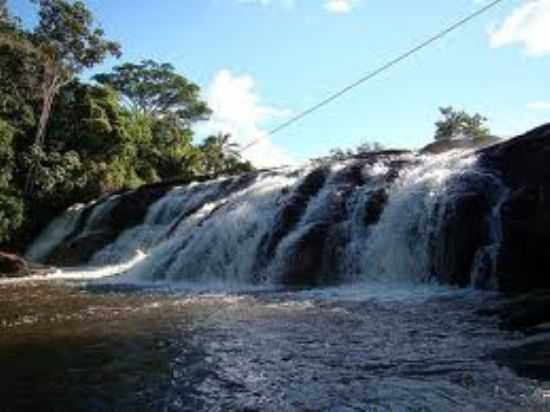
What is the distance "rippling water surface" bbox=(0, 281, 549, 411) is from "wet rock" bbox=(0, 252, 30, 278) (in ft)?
28.7

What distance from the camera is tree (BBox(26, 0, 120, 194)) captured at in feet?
124

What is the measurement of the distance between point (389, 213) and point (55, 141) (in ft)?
85.2

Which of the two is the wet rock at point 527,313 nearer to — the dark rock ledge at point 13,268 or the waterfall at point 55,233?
the dark rock ledge at point 13,268

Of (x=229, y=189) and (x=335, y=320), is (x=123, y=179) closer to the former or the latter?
(x=229, y=189)

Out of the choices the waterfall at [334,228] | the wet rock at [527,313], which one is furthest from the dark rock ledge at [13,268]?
the wet rock at [527,313]

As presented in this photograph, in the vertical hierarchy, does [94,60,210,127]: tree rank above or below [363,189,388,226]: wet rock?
above

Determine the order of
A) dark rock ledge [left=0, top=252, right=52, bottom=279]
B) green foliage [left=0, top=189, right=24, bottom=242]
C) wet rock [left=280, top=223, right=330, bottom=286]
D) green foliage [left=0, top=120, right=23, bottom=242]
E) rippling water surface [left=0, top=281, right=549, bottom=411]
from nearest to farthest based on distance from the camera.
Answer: rippling water surface [left=0, top=281, right=549, bottom=411] → wet rock [left=280, top=223, right=330, bottom=286] → dark rock ledge [left=0, top=252, right=52, bottom=279] → green foliage [left=0, top=189, right=24, bottom=242] → green foliage [left=0, top=120, right=23, bottom=242]

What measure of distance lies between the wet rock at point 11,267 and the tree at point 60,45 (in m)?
15.2

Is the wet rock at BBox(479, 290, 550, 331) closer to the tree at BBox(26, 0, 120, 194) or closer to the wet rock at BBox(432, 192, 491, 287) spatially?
the wet rock at BBox(432, 192, 491, 287)

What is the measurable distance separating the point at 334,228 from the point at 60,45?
2482cm

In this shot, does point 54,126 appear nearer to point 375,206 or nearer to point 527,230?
point 375,206

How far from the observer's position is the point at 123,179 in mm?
41938

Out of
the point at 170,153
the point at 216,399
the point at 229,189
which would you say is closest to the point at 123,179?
the point at 170,153

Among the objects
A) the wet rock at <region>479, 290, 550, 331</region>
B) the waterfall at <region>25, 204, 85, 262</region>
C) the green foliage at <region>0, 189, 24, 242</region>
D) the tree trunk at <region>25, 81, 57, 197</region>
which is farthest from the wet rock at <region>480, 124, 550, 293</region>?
the tree trunk at <region>25, 81, 57, 197</region>
